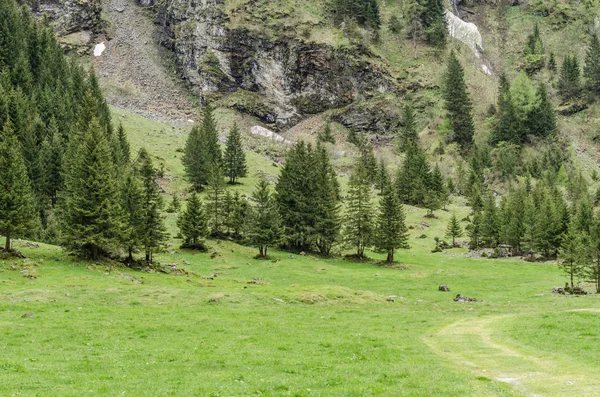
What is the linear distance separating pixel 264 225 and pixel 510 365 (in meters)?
59.6

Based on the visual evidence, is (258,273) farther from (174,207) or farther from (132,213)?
(174,207)

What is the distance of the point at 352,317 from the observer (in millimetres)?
40656

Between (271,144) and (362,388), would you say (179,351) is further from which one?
(271,144)

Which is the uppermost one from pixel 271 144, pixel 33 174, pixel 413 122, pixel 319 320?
pixel 413 122

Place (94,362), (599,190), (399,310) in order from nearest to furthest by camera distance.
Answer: (94,362) → (399,310) → (599,190)

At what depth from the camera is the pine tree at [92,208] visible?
191 feet

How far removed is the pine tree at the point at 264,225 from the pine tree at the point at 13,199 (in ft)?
107

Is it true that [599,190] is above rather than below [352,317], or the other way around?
above

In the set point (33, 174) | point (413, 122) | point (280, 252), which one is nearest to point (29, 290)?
point (280, 252)

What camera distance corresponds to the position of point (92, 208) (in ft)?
195

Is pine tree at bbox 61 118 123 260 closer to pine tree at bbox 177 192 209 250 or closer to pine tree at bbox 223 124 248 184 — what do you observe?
pine tree at bbox 177 192 209 250

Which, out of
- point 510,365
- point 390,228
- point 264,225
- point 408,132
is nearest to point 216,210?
point 264,225

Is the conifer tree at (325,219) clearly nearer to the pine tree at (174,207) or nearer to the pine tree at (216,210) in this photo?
the pine tree at (216,210)

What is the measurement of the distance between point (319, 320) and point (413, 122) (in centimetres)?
16607
